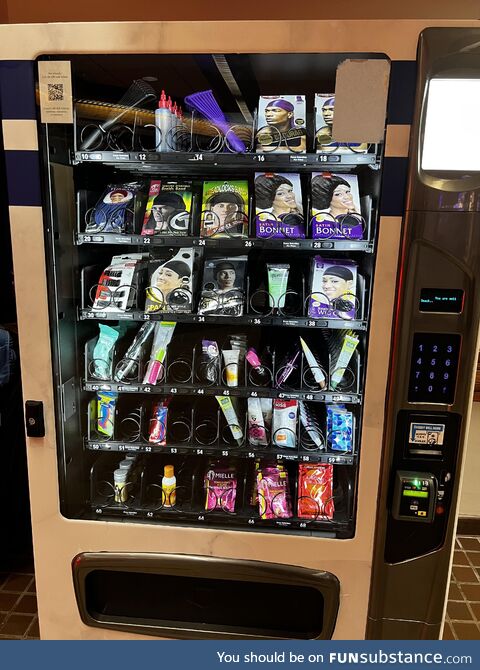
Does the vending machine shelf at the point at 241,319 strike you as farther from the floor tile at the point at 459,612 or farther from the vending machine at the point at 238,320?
the floor tile at the point at 459,612

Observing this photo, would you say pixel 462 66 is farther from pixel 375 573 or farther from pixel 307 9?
pixel 307 9

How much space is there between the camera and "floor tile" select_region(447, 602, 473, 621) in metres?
1.99

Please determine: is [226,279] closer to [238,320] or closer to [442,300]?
[238,320]

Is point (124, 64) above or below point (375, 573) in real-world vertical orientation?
above

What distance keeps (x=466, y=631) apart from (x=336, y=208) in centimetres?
168

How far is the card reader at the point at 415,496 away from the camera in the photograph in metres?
1.41

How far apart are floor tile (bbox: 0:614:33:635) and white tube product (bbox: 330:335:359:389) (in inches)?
59.6

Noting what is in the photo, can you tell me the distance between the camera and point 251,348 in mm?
1683

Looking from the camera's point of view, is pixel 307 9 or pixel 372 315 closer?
pixel 372 315

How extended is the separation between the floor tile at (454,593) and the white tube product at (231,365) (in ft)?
4.57

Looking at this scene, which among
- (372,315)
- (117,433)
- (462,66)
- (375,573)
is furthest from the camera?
(117,433)
